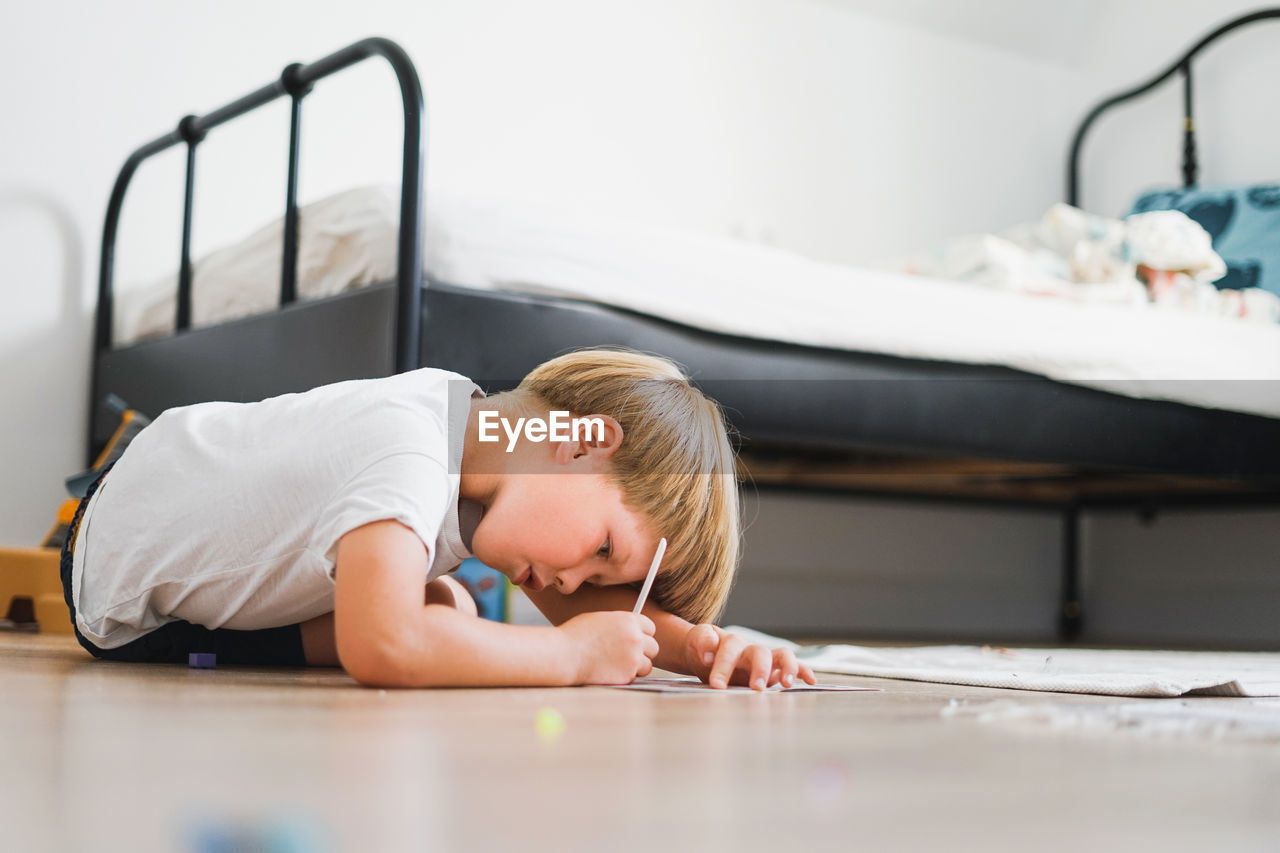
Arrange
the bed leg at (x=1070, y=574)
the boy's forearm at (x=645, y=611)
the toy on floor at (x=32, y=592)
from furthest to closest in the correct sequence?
the bed leg at (x=1070, y=574) < the toy on floor at (x=32, y=592) < the boy's forearm at (x=645, y=611)

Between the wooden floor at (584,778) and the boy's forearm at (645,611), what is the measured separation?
0.24 meters

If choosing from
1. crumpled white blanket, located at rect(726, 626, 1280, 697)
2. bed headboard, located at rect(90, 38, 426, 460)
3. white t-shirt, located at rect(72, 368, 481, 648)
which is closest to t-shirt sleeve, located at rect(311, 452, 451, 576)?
white t-shirt, located at rect(72, 368, 481, 648)

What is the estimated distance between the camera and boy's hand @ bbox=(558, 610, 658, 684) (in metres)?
0.86

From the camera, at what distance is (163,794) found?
0.40 m

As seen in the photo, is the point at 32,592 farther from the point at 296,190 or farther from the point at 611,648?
the point at 611,648

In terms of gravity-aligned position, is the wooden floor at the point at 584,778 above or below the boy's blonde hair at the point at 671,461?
below

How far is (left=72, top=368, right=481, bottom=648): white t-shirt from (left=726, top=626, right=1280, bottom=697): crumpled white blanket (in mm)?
346

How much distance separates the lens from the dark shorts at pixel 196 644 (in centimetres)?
104

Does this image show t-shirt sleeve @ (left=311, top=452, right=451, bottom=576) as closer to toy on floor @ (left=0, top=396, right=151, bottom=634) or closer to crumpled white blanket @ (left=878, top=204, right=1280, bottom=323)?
toy on floor @ (left=0, top=396, right=151, bottom=634)

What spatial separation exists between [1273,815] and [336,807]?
1.00ft

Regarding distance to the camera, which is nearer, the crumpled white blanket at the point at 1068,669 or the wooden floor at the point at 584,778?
the wooden floor at the point at 584,778

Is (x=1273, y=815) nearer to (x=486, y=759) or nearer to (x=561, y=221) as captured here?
(x=486, y=759)

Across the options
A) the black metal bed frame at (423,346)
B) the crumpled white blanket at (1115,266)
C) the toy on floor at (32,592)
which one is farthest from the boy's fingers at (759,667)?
the crumpled white blanket at (1115,266)

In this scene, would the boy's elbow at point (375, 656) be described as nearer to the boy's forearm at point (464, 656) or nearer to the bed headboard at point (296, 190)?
the boy's forearm at point (464, 656)
